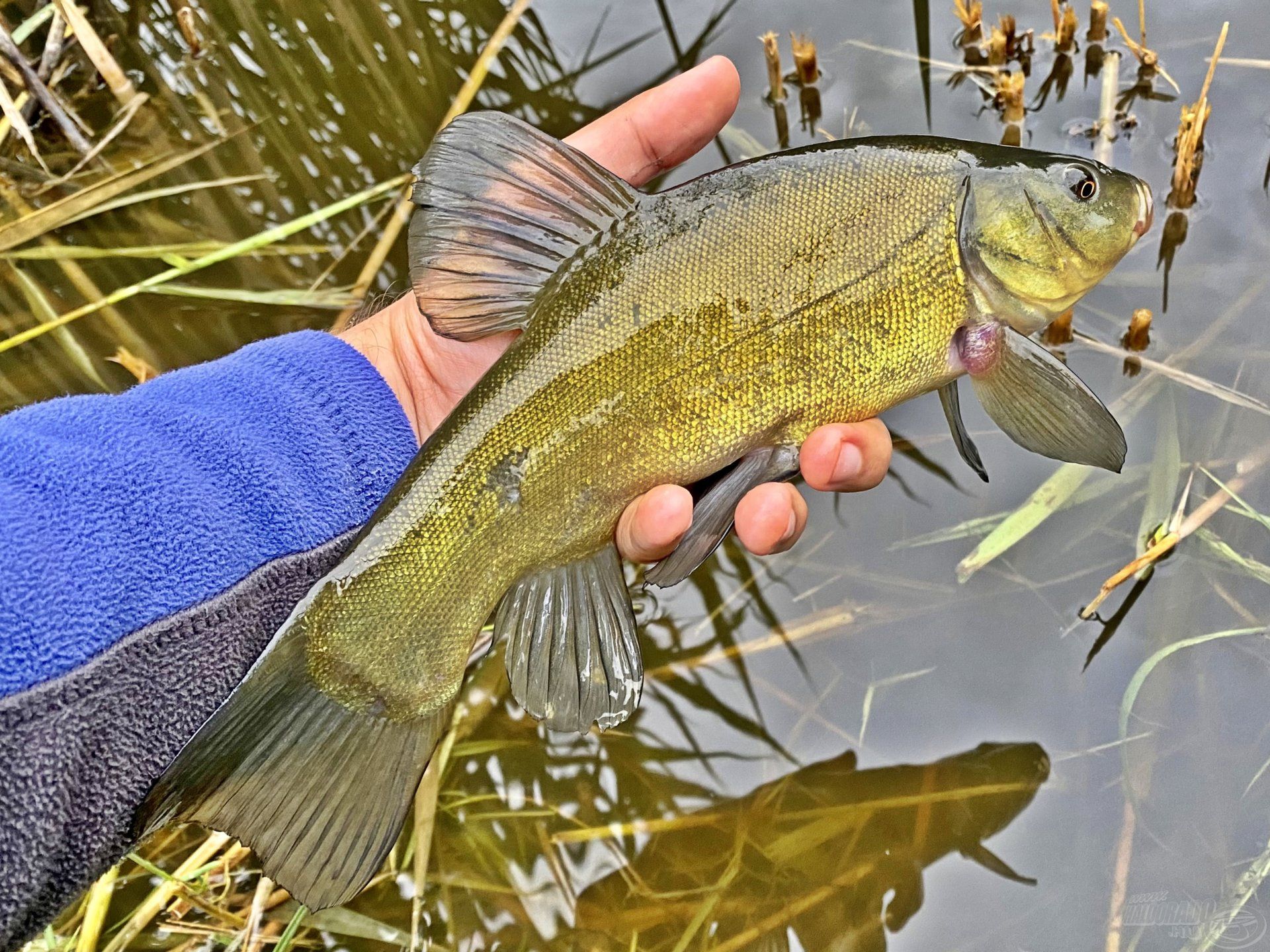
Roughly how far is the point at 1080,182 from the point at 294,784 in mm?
1997

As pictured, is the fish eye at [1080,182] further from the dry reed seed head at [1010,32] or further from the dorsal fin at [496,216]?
the dry reed seed head at [1010,32]

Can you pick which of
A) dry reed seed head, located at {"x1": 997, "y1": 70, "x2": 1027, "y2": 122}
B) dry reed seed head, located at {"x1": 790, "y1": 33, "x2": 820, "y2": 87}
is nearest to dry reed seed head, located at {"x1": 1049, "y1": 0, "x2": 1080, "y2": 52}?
dry reed seed head, located at {"x1": 997, "y1": 70, "x2": 1027, "y2": 122}

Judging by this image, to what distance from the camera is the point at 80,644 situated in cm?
190

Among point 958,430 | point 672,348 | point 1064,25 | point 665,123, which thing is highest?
point 665,123

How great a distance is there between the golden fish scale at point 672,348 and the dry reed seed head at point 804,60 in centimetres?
174

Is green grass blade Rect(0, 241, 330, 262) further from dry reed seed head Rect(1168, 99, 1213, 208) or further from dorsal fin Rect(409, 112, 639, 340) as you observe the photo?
dry reed seed head Rect(1168, 99, 1213, 208)

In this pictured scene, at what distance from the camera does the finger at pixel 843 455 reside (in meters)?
2.13

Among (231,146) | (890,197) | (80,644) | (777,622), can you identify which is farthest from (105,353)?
(890,197)

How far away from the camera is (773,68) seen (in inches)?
142

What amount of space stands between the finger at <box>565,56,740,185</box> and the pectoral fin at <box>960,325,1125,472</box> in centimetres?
92

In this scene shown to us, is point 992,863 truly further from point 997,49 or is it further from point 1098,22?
point 1098,22

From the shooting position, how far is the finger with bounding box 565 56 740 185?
2.50m

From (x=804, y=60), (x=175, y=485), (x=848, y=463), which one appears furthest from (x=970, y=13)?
(x=175, y=485)

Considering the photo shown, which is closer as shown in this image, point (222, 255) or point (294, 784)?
point (294, 784)
